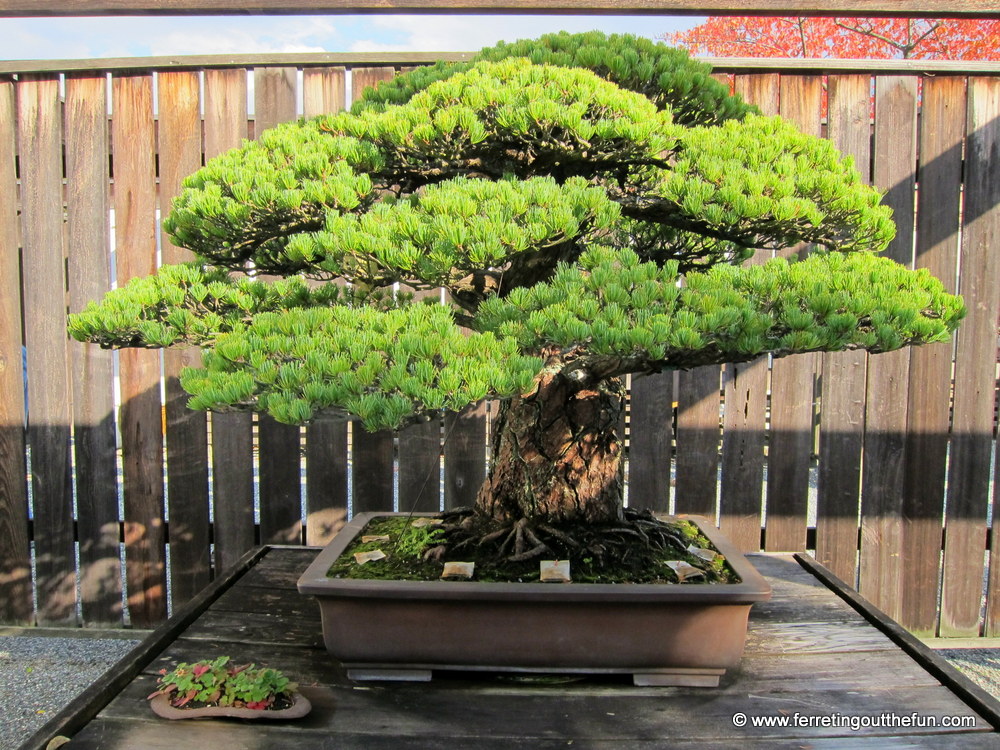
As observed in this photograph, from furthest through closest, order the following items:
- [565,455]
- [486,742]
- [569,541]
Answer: [565,455]
[569,541]
[486,742]

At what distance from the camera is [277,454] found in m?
2.37

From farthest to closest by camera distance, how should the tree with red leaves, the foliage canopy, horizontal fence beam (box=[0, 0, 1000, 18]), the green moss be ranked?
the tree with red leaves < horizontal fence beam (box=[0, 0, 1000, 18]) < the green moss < the foliage canopy

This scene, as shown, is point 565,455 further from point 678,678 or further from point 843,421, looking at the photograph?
point 843,421

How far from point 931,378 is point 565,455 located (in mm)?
1476

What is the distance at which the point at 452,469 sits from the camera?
2.34 m

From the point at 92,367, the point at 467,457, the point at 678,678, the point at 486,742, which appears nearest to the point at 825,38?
the point at 467,457

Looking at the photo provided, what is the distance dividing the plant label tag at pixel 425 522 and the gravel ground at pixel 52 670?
1.37 meters

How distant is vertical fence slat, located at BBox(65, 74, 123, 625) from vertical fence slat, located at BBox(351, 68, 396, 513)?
0.82m

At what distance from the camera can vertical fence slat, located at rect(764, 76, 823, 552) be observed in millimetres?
2275

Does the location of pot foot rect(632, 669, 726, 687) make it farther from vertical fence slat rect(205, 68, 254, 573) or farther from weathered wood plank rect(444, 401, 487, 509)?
vertical fence slat rect(205, 68, 254, 573)

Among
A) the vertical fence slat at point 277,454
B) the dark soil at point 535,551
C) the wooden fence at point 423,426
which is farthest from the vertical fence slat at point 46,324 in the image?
the dark soil at point 535,551

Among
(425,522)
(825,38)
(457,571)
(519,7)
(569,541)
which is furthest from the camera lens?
Answer: (825,38)

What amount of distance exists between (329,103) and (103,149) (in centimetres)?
75

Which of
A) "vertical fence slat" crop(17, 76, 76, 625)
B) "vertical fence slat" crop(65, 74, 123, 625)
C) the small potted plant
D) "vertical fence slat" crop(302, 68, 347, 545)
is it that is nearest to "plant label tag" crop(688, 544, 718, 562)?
the small potted plant
